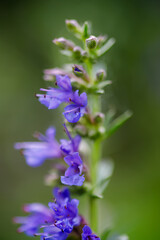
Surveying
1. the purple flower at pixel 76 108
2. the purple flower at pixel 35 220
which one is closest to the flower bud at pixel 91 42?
the purple flower at pixel 76 108

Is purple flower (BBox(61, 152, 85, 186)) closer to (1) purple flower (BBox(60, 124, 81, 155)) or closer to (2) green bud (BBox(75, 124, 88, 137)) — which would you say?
(1) purple flower (BBox(60, 124, 81, 155))

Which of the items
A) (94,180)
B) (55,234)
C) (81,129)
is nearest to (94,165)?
(94,180)

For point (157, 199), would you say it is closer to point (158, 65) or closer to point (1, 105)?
point (158, 65)

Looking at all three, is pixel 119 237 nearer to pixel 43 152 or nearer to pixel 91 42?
pixel 43 152

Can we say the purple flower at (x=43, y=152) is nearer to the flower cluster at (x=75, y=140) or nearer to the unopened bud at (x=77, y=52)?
the flower cluster at (x=75, y=140)

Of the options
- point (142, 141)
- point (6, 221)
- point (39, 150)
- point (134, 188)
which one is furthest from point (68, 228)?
point (142, 141)
